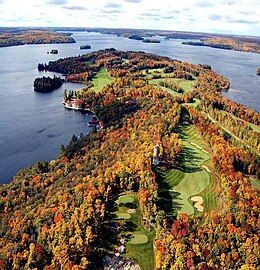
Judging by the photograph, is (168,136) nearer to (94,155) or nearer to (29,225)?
(94,155)

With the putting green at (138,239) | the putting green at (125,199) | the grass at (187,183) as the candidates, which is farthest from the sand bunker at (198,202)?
the putting green at (138,239)

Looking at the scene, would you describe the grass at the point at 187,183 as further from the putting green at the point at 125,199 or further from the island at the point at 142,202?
the putting green at the point at 125,199

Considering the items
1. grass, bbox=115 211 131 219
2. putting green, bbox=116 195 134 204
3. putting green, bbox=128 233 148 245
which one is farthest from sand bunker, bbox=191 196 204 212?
putting green, bbox=128 233 148 245

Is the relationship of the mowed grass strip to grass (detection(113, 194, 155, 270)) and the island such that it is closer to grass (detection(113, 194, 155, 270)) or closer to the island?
the island

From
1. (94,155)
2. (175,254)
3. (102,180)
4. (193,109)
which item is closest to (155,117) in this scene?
(193,109)

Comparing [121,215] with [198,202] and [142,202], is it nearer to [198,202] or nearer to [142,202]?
[142,202]
